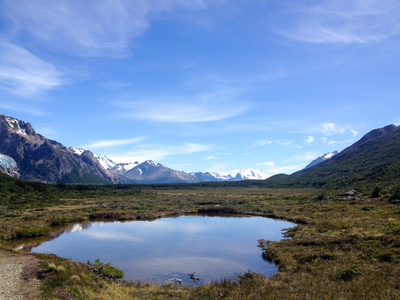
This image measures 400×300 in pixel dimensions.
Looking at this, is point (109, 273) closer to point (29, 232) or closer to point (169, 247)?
point (169, 247)

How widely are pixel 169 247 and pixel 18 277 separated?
21641mm

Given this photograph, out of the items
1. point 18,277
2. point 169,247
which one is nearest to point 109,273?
point 18,277

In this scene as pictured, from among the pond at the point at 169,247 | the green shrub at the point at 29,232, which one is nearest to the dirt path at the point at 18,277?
the pond at the point at 169,247

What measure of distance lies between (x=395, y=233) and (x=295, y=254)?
37.1 ft

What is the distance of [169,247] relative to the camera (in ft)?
125

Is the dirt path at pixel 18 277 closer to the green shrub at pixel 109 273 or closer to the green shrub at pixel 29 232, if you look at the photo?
the green shrub at pixel 109 273

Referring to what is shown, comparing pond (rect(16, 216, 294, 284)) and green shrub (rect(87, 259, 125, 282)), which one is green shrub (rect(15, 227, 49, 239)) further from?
green shrub (rect(87, 259, 125, 282))

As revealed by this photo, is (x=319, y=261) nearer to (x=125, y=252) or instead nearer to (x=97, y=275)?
(x=97, y=275)

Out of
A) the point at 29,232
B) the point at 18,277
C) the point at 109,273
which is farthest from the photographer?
the point at 29,232

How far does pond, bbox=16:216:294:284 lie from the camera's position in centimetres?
2797

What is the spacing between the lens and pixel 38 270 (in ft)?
68.0

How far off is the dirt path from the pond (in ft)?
26.1

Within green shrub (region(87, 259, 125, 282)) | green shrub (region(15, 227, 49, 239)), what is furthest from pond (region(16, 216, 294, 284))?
green shrub (region(15, 227, 49, 239))

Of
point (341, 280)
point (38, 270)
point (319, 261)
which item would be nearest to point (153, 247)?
Result: point (38, 270)
